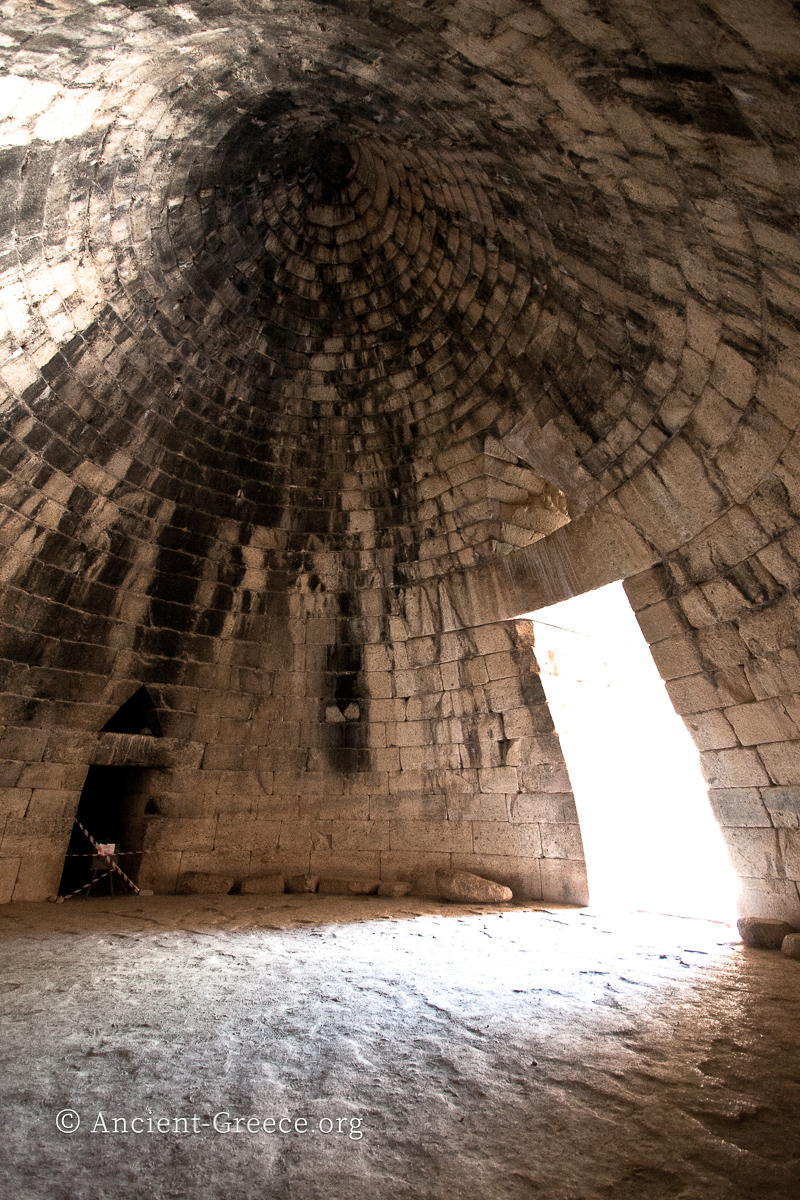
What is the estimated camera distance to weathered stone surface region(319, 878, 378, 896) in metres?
6.98

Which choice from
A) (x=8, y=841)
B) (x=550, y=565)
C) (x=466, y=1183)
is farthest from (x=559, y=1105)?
(x=8, y=841)

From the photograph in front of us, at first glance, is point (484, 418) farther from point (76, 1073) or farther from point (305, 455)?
point (76, 1073)

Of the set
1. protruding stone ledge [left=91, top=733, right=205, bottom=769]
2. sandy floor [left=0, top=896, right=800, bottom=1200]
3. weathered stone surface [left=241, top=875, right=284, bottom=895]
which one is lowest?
sandy floor [left=0, top=896, right=800, bottom=1200]

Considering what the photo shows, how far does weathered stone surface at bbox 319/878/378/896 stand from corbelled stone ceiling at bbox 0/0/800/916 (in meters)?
0.28

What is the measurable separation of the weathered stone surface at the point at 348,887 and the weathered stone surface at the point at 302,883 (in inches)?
3.9

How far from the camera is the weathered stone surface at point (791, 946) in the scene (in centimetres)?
436

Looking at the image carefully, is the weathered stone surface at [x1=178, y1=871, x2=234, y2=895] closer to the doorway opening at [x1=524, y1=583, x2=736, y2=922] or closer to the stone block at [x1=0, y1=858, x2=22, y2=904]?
the stone block at [x1=0, y1=858, x2=22, y2=904]

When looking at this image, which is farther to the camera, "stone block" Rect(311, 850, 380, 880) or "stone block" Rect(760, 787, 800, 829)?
"stone block" Rect(311, 850, 380, 880)

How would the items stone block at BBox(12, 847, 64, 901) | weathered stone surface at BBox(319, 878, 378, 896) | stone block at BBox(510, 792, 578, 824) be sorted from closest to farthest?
stone block at BBox(12, 847, 64, 901)
stone block at BBox(510, 792, 578, 824)
weathered stone surface at BBox(319, 878, 378, 896)

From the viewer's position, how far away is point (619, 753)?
24.4 ft

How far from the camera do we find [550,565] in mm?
6352

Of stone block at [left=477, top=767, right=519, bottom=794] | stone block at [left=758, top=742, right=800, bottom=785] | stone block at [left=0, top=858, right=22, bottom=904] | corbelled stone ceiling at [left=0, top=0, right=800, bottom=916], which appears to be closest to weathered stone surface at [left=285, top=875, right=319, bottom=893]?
corbelled stone ceiling at [left=0, top=0, right=800, bottom=916]

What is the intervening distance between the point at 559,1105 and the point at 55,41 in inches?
254

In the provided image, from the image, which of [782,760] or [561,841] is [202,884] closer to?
[561,841]
